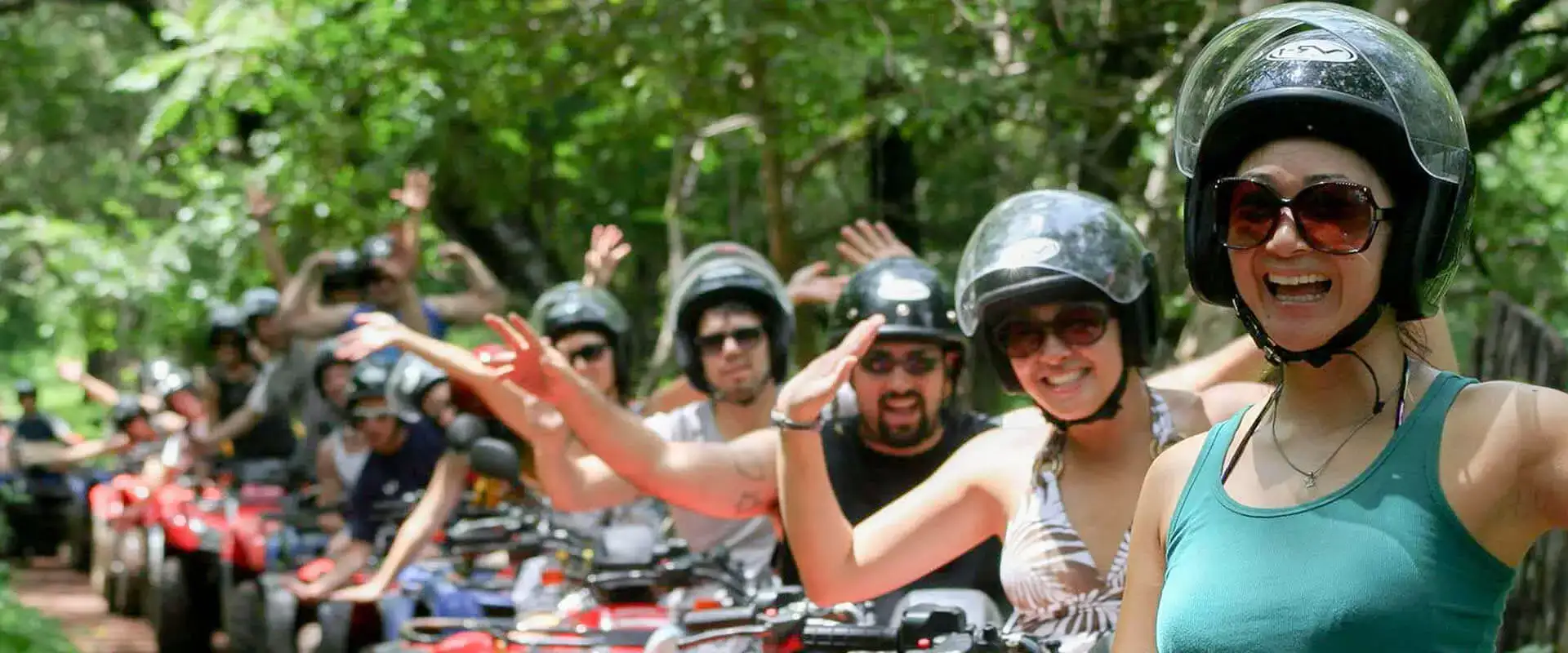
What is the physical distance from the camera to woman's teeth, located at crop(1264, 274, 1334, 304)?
8.04ft

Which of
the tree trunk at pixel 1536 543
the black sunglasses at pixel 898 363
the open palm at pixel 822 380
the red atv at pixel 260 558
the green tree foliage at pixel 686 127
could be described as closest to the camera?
the open palm at pixel 822 380

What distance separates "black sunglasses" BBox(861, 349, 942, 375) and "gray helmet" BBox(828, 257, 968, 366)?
6cm

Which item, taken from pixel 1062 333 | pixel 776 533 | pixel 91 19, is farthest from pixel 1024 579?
pixel 91 19

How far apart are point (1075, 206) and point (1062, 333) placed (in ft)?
1.17

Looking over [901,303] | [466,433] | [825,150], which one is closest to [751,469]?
[901,303]

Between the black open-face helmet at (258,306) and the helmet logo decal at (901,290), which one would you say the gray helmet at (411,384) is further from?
the black open-face helmet at (258,306)

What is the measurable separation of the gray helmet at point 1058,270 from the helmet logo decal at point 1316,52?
1.69 metres

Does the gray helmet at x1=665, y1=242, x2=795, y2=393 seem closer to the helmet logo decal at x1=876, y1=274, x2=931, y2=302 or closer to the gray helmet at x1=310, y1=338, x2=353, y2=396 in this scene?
the helmet logo decal at x1=876, y1=274, x2=931, y2=302

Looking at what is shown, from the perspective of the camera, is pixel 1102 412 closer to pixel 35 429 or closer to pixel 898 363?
pixel 898 363

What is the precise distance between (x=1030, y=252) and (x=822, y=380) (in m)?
0.62

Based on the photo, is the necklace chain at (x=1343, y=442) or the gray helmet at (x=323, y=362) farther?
the gray helmet at (x=323, y=362)

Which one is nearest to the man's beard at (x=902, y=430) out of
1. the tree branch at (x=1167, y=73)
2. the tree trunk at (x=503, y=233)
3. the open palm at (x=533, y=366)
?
the open palm at (x=533, y=366)

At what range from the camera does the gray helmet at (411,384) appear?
963 centimetres

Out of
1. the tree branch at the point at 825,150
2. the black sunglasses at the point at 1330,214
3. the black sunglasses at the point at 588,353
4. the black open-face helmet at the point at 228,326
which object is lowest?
the black sunglasses at the point at 1330,214
